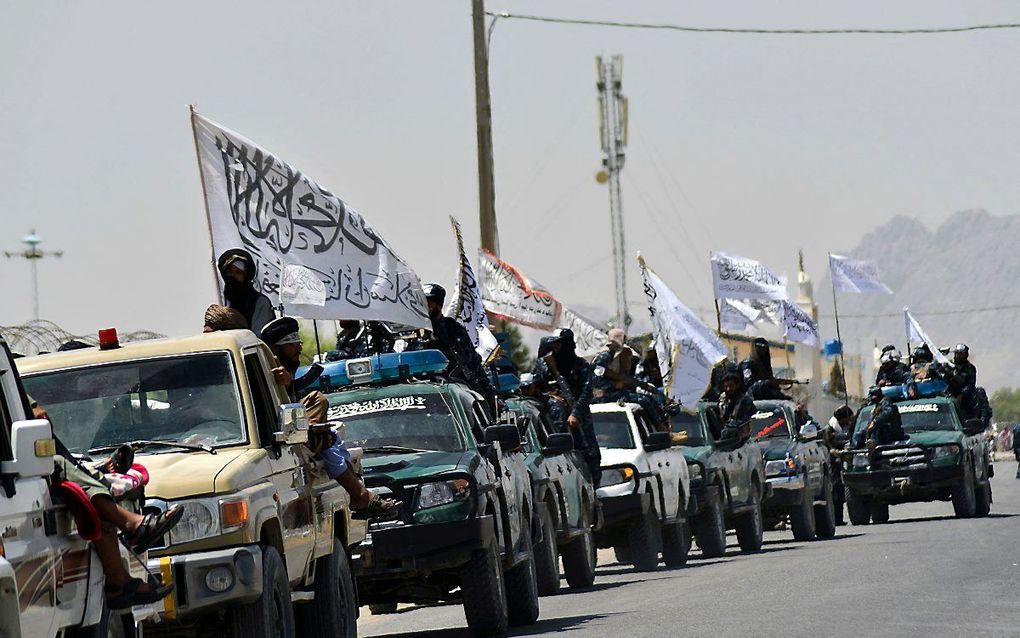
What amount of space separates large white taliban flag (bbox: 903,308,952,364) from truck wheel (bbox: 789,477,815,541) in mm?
8835

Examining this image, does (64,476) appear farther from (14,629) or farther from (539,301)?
(539,301)

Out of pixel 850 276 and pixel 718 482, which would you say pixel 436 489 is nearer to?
pixel 718 482

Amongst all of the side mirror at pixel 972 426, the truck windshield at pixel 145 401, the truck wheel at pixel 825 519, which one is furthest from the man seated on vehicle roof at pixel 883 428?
the truck windshield at pixel 145 401

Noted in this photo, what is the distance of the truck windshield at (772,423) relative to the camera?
27.0 meters

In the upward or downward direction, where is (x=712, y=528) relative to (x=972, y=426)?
downward

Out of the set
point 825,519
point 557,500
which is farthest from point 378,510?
point 825,519

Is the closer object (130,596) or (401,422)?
(130,596)

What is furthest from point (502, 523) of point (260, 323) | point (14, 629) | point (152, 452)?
point (14, 629)

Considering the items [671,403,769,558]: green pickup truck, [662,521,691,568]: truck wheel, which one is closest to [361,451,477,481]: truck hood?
[662,521,691,568]: truck wheel

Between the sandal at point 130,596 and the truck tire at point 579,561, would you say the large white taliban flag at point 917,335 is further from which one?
the sandal at point 130,596

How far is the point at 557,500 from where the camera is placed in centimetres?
1758

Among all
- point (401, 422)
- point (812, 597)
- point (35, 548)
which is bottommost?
point (812, 597)

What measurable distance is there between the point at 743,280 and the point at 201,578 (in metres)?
26.1

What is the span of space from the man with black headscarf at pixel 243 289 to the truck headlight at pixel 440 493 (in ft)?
5.16
